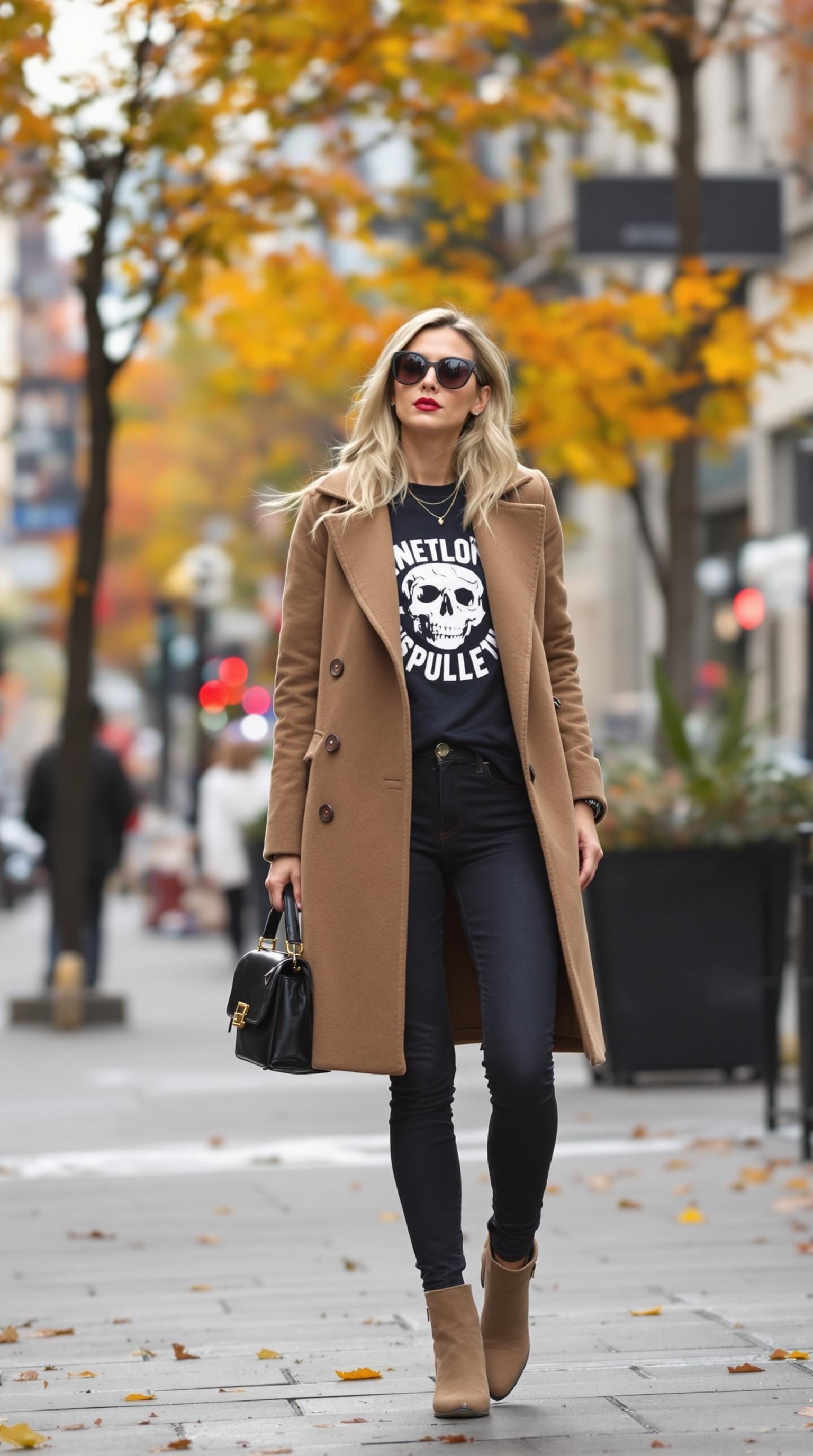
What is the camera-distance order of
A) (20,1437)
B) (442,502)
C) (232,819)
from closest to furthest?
(20,1437) → (442,502) → (232,819)

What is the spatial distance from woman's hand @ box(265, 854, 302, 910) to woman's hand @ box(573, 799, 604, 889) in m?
0.53

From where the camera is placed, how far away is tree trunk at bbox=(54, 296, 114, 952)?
44.0 feet

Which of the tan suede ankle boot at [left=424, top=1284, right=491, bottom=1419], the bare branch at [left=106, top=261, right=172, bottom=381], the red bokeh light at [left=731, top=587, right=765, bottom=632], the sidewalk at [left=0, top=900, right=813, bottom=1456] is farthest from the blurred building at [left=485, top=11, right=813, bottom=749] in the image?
the tan suede ankle boot at [left=424, top=1284, right=491, bottom=1419]

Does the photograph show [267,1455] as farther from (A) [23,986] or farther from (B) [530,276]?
(B) [530,276]

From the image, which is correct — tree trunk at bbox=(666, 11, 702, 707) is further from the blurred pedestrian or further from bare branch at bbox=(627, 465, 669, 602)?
the blurred pedestrian

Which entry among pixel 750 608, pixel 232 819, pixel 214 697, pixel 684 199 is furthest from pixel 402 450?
pixel 214 697

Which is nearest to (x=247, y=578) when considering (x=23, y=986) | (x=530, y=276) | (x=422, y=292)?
(x=530, y=276)

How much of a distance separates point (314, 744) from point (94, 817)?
10.7m

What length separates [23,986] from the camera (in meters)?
16.7

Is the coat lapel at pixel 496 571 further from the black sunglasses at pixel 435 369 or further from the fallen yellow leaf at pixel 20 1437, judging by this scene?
the fallen yellow leaf at pixel 20 1437

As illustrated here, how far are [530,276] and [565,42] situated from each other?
78.1 feet

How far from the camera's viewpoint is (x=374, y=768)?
4.39 m

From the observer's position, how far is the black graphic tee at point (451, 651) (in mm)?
4410

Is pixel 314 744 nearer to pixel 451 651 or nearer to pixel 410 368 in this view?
pixel 451 651
